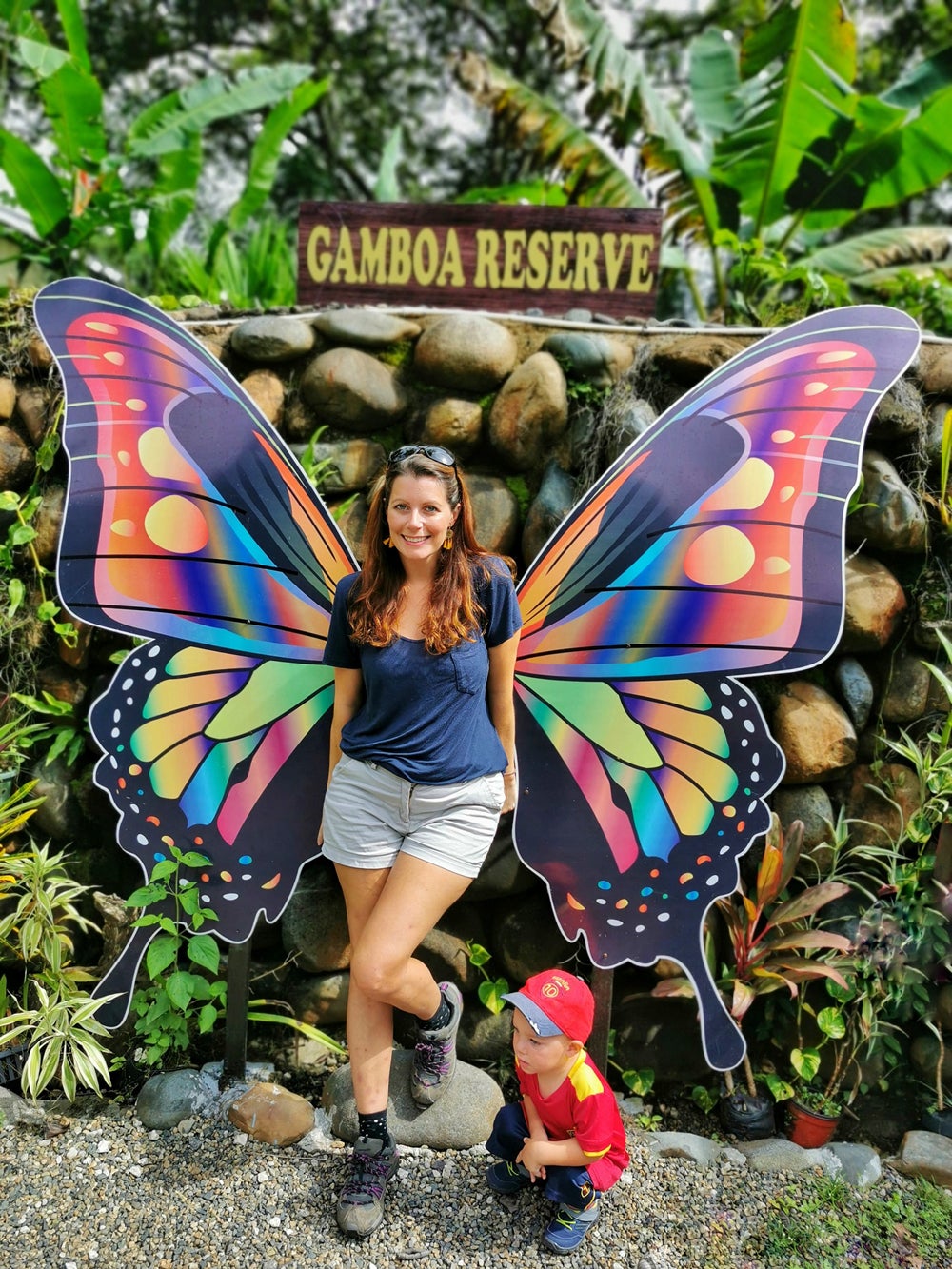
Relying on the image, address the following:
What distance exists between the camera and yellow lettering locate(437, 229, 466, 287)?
3.42 meters

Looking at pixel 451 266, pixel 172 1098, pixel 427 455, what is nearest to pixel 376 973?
pixel 172 1098

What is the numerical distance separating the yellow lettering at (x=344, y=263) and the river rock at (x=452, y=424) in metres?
0.76

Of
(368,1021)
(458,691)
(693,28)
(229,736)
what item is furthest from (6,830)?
(693,28)

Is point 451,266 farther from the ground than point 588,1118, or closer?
farther from the ground

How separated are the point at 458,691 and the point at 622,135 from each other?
14.1 feet

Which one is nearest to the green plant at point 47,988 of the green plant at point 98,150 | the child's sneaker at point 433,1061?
the child's sneaker at point 433,1061

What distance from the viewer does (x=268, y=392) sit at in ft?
10.3

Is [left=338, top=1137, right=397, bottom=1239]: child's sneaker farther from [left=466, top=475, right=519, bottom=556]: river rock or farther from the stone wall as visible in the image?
[left=466, top=475, right=519, bottom=556]: river rock

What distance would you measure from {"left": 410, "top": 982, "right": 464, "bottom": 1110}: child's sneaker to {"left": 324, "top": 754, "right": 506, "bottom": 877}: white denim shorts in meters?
0.53

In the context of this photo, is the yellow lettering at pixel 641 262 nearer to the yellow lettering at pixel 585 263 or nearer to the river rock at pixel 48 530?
the yellow lettering at pixel 585 263

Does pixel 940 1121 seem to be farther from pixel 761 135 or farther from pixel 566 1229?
pixel 761 135

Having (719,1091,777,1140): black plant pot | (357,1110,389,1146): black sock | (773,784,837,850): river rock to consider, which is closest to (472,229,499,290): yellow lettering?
(773,784,837,850): river rock

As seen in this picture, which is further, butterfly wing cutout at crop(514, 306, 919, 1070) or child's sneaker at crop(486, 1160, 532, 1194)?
butterfly wing cutout at crop(514, 306, 919, 1070)

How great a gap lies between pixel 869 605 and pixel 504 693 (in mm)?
1273
